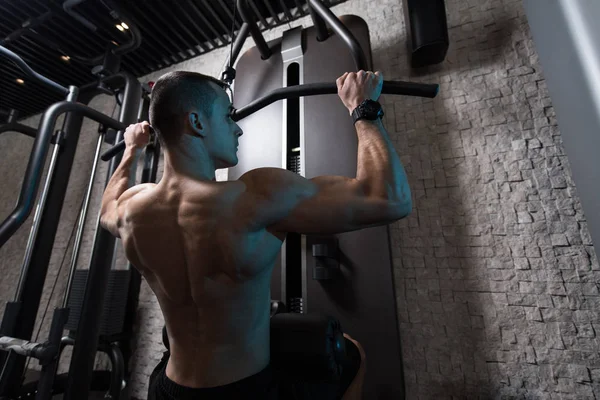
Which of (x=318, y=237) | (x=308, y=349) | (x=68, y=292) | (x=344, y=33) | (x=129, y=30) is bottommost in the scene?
(x=308, y=349)

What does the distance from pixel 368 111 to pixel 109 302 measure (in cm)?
211

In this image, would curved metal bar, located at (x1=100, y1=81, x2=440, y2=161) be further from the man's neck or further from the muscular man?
the man's neck

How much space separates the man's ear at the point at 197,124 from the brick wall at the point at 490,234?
822 millimetres

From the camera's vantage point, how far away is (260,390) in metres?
0.77

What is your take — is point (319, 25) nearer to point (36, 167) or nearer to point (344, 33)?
point (344, 33)

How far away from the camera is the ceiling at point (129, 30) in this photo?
84.5 inches

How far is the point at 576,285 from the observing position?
3.62 feet

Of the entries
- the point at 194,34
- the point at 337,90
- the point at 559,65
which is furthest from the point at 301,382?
the point at 194,34

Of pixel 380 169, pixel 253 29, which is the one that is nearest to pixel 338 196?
pixel 380 169

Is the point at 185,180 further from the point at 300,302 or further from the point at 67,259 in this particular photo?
the point at 67,259

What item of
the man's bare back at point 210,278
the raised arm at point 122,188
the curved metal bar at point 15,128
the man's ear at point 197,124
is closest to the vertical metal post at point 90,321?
the raised arm at point 122,188

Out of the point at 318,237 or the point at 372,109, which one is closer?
the point at 372,109

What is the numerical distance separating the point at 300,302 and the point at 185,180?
0.86 meters

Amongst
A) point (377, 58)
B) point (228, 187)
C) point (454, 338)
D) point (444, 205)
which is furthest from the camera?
point (377, 58)
